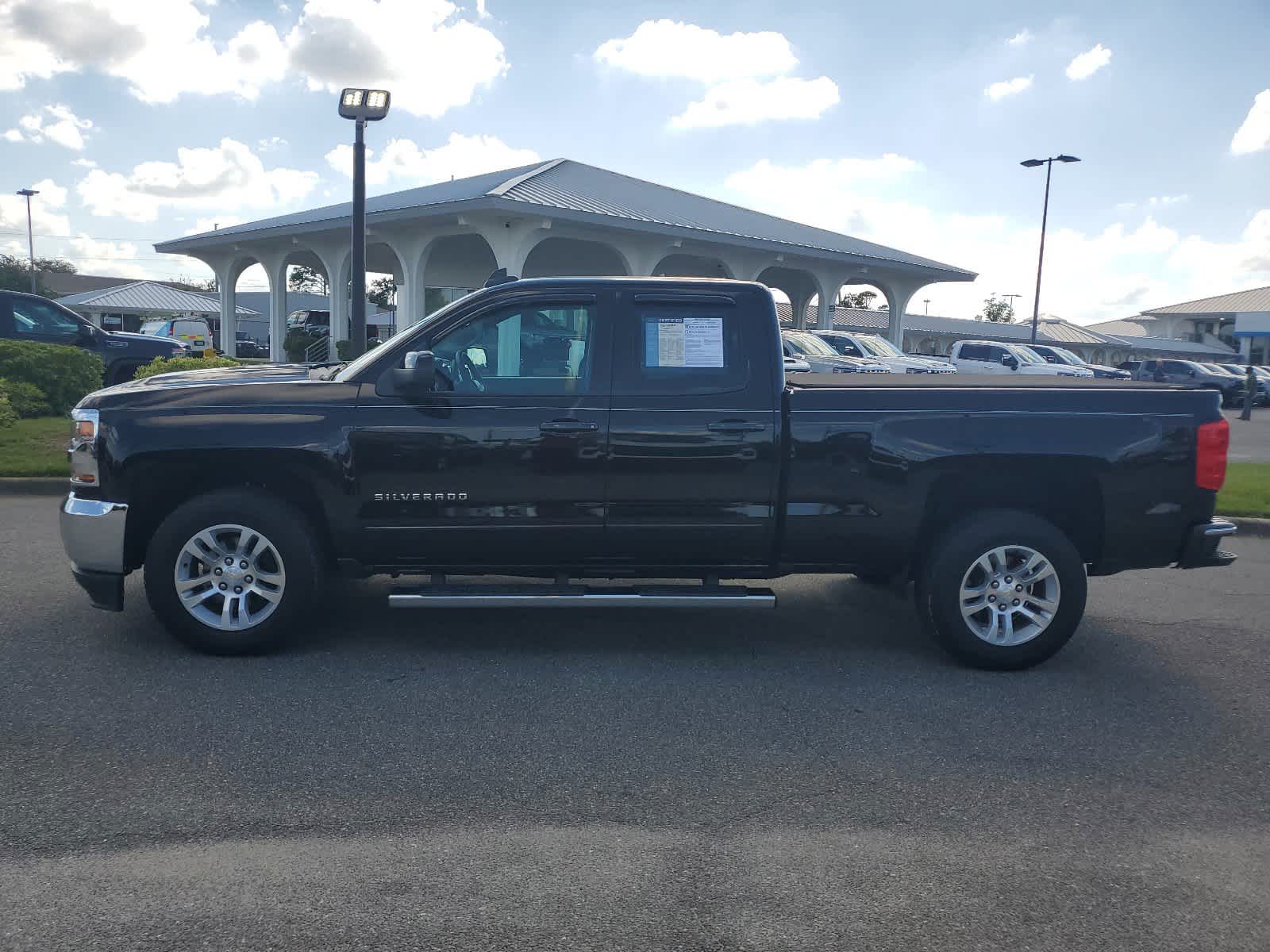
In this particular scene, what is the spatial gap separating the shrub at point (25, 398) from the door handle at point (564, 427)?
1052 centimetres

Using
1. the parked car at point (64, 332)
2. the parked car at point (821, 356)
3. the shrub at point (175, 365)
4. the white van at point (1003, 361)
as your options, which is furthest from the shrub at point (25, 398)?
the white van at point (1003, 361)

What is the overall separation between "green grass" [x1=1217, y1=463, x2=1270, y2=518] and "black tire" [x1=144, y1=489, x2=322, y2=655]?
7.43m

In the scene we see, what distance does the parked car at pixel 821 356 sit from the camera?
2275 centimetres

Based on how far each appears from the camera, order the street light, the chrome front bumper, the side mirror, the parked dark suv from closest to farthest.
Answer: the side mirror, the chrome front bumper, the street light, the parked dark suv

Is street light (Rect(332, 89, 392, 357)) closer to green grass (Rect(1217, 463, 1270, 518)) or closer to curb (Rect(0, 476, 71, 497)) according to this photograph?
curb (Rect(0, 476, 71, 497))

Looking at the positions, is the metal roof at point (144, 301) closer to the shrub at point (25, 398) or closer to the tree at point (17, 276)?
the tree at point (17, 276)

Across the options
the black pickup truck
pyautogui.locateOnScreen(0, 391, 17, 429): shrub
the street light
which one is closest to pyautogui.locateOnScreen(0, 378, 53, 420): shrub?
pyautogui.locateOnScreen(0, 391, 17, 429): shrub

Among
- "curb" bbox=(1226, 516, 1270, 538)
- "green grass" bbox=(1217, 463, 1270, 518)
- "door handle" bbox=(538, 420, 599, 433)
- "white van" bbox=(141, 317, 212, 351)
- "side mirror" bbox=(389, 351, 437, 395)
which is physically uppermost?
"white van" bbox=(141, 317, 212, 351)

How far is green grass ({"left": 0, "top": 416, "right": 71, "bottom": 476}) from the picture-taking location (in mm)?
10125

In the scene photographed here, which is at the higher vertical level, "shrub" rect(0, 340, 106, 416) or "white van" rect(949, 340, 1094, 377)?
"white van" rect(949, 340, 1094, 377)

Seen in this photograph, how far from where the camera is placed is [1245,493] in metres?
10.7

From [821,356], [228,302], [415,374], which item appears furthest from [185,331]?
[415,374]

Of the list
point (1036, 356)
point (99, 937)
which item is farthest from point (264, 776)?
point (1036, 356)

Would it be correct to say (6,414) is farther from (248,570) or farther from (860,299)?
(860,299)
